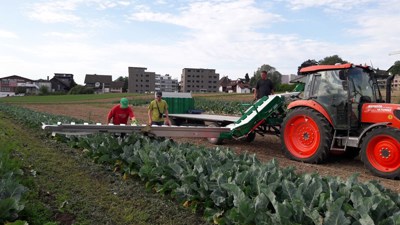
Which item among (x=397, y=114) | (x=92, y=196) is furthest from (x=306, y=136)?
(x=92, y=196)

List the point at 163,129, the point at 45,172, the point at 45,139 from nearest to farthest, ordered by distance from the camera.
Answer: the point at 45,172, the point at 163,129, the point at 45,139

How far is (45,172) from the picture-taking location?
6.29 meters

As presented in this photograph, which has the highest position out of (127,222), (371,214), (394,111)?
(394,111)

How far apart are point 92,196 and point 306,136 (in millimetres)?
4756

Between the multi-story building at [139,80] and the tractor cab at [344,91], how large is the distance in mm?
92111

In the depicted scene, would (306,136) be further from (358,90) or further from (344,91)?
(358,90)

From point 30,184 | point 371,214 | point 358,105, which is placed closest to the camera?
point 371,214

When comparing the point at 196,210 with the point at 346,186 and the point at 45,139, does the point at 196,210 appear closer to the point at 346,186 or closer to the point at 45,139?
the point at 346,186

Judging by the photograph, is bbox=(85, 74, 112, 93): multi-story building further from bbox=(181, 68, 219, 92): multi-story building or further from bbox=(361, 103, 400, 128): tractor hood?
bbox=(361, 103, 400, 128): tractor hood

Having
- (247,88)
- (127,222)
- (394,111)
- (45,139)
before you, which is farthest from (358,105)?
(247,88)

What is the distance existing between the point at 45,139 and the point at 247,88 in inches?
2879

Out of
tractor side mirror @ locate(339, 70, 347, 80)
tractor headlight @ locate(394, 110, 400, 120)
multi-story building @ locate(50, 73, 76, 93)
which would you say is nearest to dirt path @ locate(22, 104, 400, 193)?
tractor headlight @ locate(394, 110, 400, 120)

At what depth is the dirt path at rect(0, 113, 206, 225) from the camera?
14.4 ft

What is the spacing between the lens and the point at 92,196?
5.16 meters
